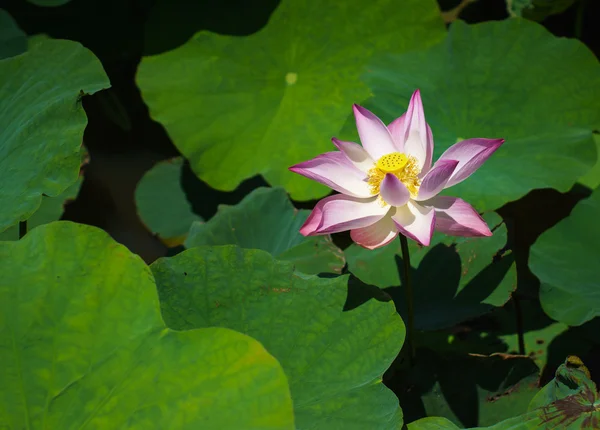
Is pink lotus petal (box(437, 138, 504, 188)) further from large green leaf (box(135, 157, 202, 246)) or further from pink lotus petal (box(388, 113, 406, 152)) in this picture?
large green leaf (box(135, 157, 202, 246))

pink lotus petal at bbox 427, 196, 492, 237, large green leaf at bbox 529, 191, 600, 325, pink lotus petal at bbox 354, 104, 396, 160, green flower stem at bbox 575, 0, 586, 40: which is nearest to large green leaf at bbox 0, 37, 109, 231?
pink lotus petal at bbox 354, 104, 396, 160

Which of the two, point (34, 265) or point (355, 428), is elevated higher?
point (34, 265)

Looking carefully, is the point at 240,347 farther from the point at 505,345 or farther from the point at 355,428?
the point at 505,345

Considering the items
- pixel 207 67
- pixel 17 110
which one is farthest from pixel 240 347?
pixel 207 67

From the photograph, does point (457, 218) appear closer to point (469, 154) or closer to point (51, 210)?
point (469, 154)

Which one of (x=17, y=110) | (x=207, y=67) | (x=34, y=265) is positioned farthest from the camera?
(x=207, y=67)

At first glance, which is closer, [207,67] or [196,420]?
[196,420]

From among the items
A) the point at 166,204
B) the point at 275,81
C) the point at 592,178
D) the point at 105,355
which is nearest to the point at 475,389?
the point at 105,355
